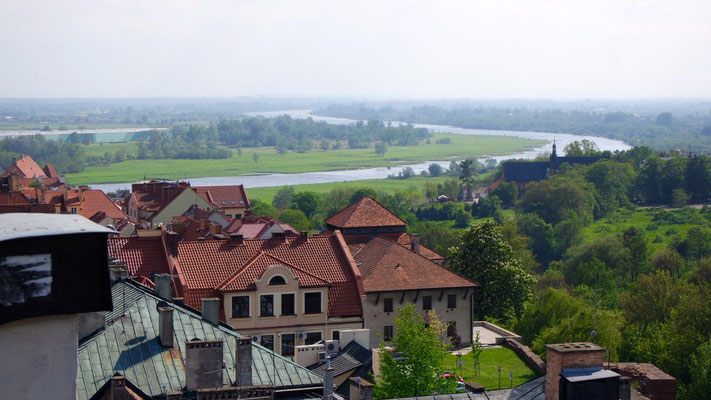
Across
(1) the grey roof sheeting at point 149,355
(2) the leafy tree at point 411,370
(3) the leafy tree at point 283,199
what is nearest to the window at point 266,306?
(2) the leafy tree at point 411,370

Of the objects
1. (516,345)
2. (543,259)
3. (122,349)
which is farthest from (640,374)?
(543,259)

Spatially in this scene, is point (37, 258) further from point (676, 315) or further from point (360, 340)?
point (676, 315)

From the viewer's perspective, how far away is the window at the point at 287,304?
4012cm

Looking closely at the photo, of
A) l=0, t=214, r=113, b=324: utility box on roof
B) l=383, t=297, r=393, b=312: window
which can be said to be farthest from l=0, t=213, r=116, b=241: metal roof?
l=383, t=297, r=393, b=312: window

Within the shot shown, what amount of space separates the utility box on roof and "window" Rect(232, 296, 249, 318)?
34043 millimetres

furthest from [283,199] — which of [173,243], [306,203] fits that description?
[173,243]

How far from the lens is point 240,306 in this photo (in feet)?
130

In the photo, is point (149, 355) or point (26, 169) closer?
point (149, 355)

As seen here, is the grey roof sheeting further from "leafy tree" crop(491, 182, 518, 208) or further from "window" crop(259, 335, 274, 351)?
"leafy tree" crop(491, 182, 518, 208)

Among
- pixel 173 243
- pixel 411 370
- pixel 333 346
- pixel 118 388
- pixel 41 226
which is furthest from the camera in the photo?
pixel 173 243

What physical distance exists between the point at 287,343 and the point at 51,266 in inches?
1383

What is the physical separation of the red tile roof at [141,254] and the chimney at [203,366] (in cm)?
1881

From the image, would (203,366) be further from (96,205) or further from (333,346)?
(96,205)

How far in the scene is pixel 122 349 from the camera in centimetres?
2331
